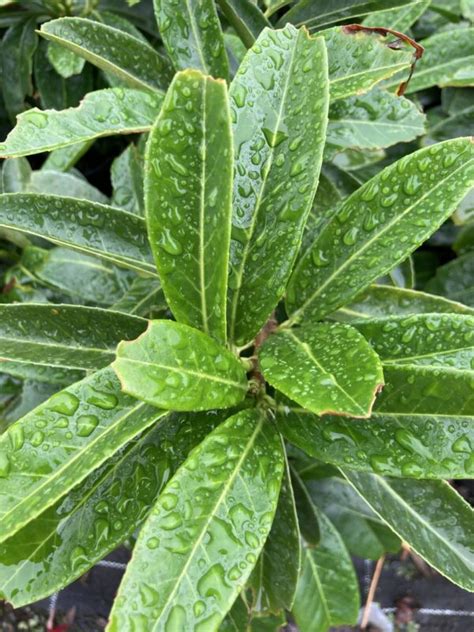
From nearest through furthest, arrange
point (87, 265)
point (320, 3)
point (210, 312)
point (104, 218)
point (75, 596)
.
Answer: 1. point (210, 312)
2. point (104, 218)
3. point (320, 3)
4. point (87, 265)
5. point (75, 596)

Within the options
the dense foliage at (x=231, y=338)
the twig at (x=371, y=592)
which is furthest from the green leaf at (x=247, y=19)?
the twig at (x=371, y=592)

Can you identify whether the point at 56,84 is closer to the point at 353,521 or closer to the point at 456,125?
the point at 456,125

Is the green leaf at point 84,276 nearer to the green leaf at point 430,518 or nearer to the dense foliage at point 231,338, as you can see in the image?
the dense foliage at point 231,338

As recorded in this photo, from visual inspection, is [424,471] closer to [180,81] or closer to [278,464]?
[278,464]

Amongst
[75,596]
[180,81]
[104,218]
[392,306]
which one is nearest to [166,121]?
[180,81]

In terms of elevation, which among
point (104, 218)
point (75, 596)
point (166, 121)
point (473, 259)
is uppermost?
point (166, 121)

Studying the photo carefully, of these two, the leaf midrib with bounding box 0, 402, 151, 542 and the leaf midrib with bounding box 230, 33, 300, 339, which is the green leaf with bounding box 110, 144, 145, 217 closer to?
the leaf midrib with bounding box 230, 33, 300, 339
